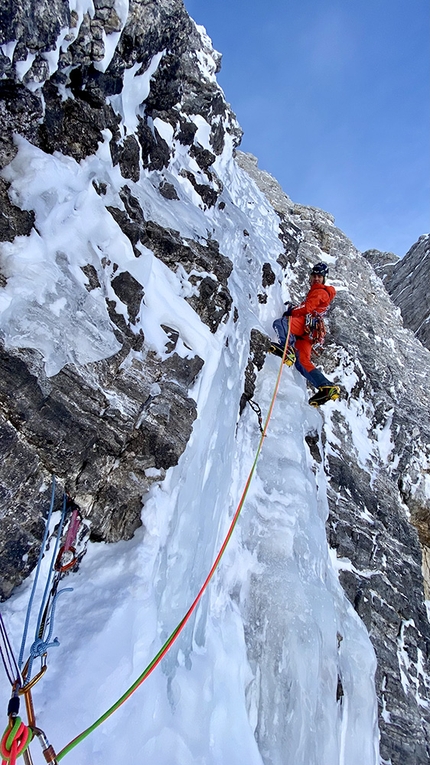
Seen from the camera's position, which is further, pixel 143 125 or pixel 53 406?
pixel 143 125

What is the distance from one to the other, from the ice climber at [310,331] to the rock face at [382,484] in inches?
41.6

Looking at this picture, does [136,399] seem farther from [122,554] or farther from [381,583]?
[381,583]

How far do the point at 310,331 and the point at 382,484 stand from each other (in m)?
3.59

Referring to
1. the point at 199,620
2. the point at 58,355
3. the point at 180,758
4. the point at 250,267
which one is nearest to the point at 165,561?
the point at 199,620

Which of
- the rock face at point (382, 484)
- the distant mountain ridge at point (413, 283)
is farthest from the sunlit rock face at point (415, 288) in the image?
the rock face at point (382, 484)

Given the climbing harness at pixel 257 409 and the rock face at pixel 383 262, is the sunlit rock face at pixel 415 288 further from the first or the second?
the climbing harness at pixel 257 409

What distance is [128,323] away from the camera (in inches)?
158

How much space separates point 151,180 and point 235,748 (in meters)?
6.44

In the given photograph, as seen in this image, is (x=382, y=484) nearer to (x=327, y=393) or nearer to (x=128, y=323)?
(x=327, y=393)

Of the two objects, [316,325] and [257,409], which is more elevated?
[316,325]

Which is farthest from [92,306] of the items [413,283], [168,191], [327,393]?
[413,283]

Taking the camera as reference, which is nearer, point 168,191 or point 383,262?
point 168,191

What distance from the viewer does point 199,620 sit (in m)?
3.44

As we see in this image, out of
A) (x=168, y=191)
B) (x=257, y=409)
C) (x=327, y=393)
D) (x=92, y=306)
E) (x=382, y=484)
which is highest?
(x=168, y=191)
